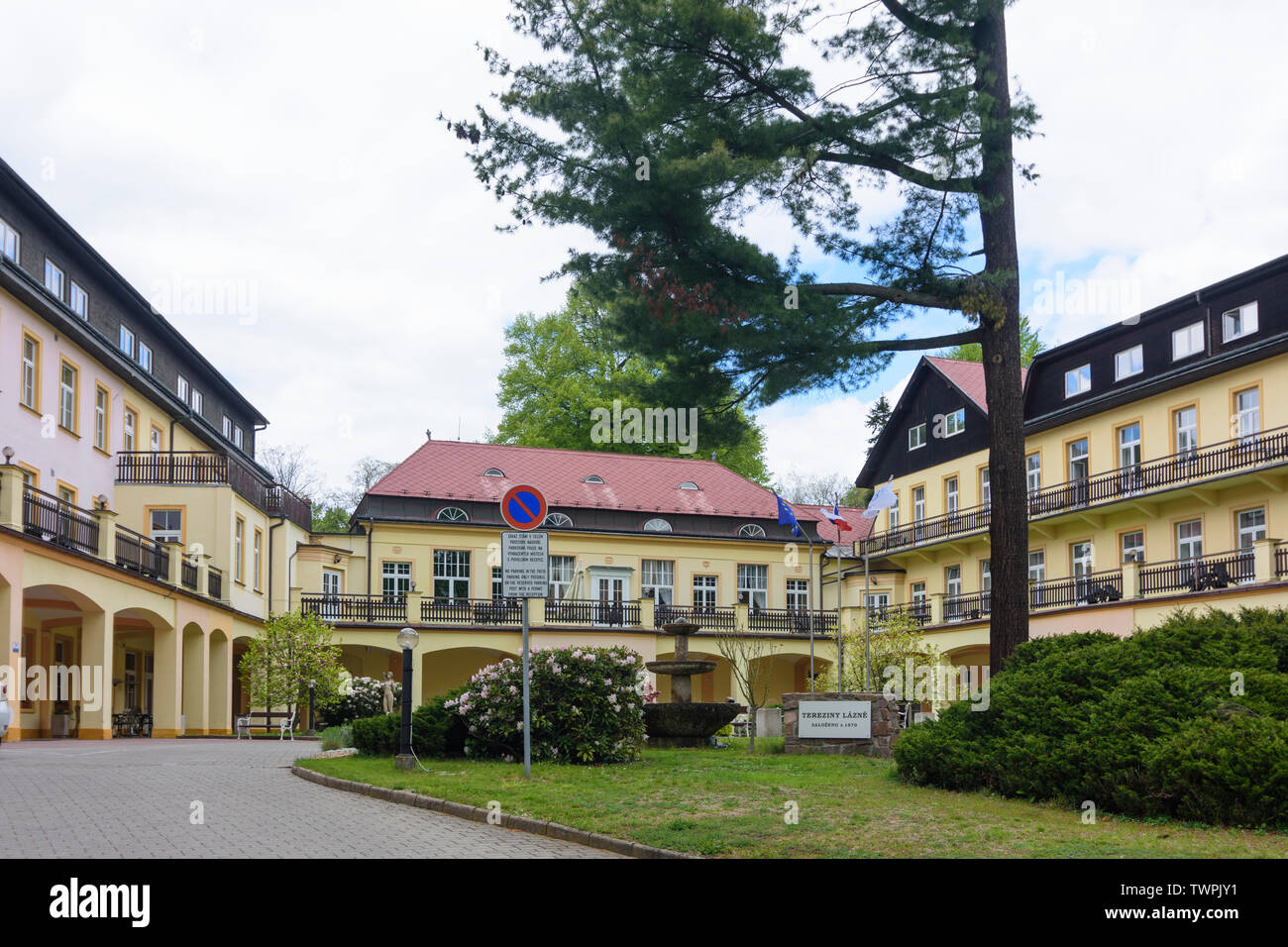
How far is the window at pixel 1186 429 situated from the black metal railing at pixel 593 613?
58.6 feet

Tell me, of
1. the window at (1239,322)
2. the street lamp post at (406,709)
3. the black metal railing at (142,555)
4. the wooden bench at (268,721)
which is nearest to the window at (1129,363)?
the window at (1239,322)

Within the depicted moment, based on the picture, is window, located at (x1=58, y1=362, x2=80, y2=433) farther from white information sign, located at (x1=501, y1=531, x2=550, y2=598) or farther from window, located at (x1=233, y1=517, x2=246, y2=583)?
white information sign, located at (x1=501, y1=531, x2=550, y2=598)

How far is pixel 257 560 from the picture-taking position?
3953 centimetres

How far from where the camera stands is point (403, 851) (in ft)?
28.3

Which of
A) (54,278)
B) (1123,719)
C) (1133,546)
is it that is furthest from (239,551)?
(1123,719)

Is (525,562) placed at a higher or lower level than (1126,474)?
lower

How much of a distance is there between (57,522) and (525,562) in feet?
48.4

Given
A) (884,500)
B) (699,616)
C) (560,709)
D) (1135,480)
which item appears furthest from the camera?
(699,616)

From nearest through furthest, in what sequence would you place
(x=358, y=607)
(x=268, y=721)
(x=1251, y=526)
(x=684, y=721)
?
1. (x=684, y=721)
2. (x=1251, y=526)
3. (x=268, y=721)
4. (x=358, y=607)

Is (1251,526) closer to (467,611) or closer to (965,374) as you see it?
(965,374)

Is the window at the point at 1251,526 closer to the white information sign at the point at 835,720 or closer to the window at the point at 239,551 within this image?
the white information sign at the point at 835,720

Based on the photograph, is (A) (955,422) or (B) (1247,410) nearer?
(B) (1247,410)
